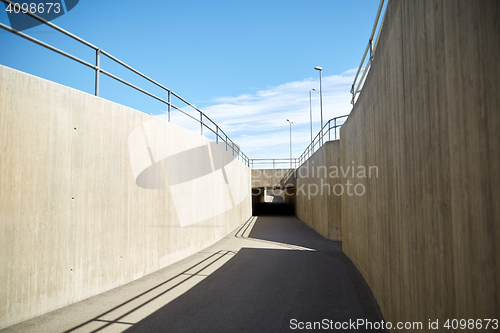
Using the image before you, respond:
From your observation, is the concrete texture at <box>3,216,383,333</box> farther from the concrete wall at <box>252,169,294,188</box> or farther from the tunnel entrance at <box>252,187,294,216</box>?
the tunnel entrance at <box>252,187,294,216</box>

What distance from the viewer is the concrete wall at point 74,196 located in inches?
188

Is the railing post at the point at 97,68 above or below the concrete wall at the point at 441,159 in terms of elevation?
above

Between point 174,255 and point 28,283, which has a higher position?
point 28,283

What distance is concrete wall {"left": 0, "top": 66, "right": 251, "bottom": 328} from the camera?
4.77 m

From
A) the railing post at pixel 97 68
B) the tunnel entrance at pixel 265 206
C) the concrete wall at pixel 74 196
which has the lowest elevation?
the tunnel entrance at pixel 265 206

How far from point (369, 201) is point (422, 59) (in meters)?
4.36

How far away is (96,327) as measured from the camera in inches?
185

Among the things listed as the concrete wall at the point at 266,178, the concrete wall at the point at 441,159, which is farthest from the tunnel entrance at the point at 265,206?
the concrete wall at the point at 441,159

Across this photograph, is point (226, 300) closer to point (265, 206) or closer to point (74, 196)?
point (74, 196)

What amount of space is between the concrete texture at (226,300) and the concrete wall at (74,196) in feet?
1.45

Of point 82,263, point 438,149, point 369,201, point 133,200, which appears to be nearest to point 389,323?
point 369,201

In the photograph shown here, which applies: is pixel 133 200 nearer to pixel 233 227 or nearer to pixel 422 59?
pixel 422 59

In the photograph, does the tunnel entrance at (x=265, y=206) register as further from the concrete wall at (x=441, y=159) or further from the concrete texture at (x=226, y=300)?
the concrete wall at (x=441, y=159)

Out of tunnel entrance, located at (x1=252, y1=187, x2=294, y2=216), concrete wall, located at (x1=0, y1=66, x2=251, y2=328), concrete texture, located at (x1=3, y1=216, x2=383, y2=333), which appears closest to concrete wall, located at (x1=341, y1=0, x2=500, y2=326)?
concrete texture, located at (x1=3, y1=216, x2=383, y2=333)
